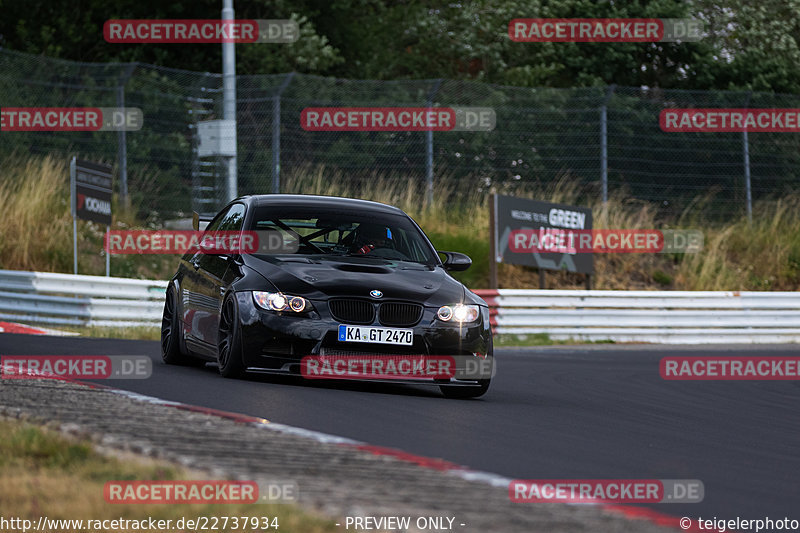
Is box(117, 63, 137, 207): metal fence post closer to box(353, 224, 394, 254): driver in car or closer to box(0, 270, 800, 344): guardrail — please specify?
box(0, 270, 800, 344): guardrail

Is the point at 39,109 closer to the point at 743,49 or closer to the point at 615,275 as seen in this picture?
the point at 615,275

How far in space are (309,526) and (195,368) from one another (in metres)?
7.21

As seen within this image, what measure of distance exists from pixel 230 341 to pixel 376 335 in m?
1.11

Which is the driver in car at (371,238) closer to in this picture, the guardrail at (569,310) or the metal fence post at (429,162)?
the guardrail at (569,310)

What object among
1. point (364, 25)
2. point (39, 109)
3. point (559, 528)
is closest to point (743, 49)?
point (364, 25)

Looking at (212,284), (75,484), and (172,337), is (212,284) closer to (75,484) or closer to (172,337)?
(172,337)

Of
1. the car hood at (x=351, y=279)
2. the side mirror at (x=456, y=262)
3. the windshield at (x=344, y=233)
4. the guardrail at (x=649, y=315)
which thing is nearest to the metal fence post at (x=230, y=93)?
the guardrail at (x=649, y=315)

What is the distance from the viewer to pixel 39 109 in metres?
23.5

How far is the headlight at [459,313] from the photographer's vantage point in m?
9.77

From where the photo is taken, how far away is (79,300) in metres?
17.8

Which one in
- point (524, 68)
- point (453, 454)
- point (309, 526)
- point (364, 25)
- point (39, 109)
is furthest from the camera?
point (364, 25)

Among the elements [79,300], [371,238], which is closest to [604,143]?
[79,300]

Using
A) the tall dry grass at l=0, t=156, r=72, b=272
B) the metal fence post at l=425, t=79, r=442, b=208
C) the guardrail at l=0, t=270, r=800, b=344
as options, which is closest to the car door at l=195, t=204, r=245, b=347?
the guardrail at l=0, t=270, r=800, b=344

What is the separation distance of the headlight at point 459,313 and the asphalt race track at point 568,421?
600mm
